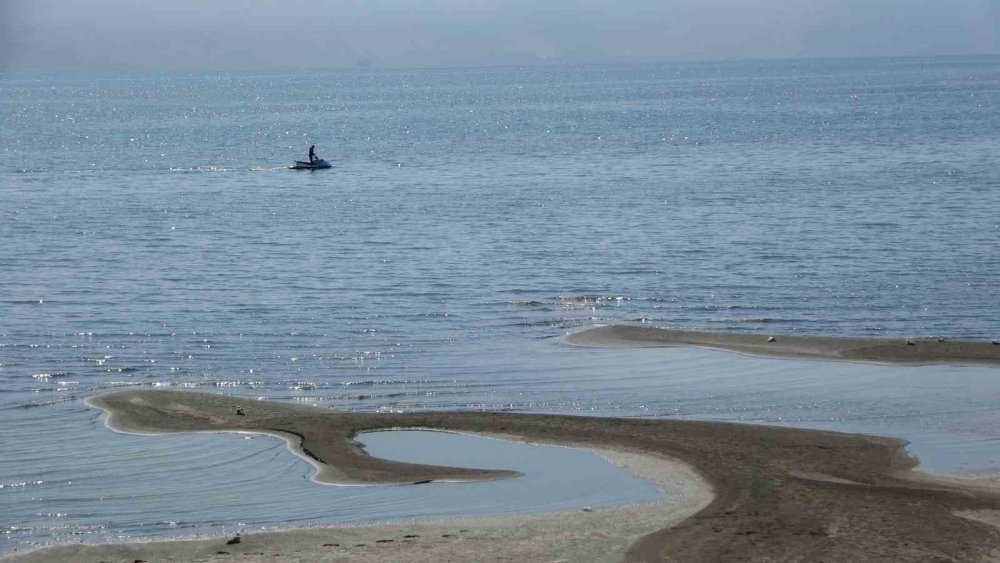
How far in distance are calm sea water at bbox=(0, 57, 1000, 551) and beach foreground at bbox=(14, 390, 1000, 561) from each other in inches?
46.5

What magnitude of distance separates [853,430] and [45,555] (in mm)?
13830

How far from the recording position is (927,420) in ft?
80.3

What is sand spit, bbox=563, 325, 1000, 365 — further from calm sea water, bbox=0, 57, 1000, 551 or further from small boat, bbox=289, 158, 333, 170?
small boat, bbox=289, 158, 333, 170

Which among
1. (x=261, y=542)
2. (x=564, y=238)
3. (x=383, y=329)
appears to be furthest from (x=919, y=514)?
(x=564, y=238)

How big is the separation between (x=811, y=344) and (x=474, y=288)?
1218 cm

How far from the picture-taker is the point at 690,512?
61.7 ft

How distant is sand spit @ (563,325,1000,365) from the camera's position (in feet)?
98.0

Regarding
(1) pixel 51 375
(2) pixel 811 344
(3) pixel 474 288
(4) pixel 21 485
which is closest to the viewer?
(4) pixel 21 485

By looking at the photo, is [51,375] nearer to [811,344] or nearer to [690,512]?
[690,512]

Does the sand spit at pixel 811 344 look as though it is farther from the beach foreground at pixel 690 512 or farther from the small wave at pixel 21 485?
the small wave at pixel 21 485

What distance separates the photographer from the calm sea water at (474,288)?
990 inches

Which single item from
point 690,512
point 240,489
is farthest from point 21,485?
point 690,512

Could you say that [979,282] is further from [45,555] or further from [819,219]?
[45,555]

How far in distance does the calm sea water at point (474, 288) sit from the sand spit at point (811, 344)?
84cm
